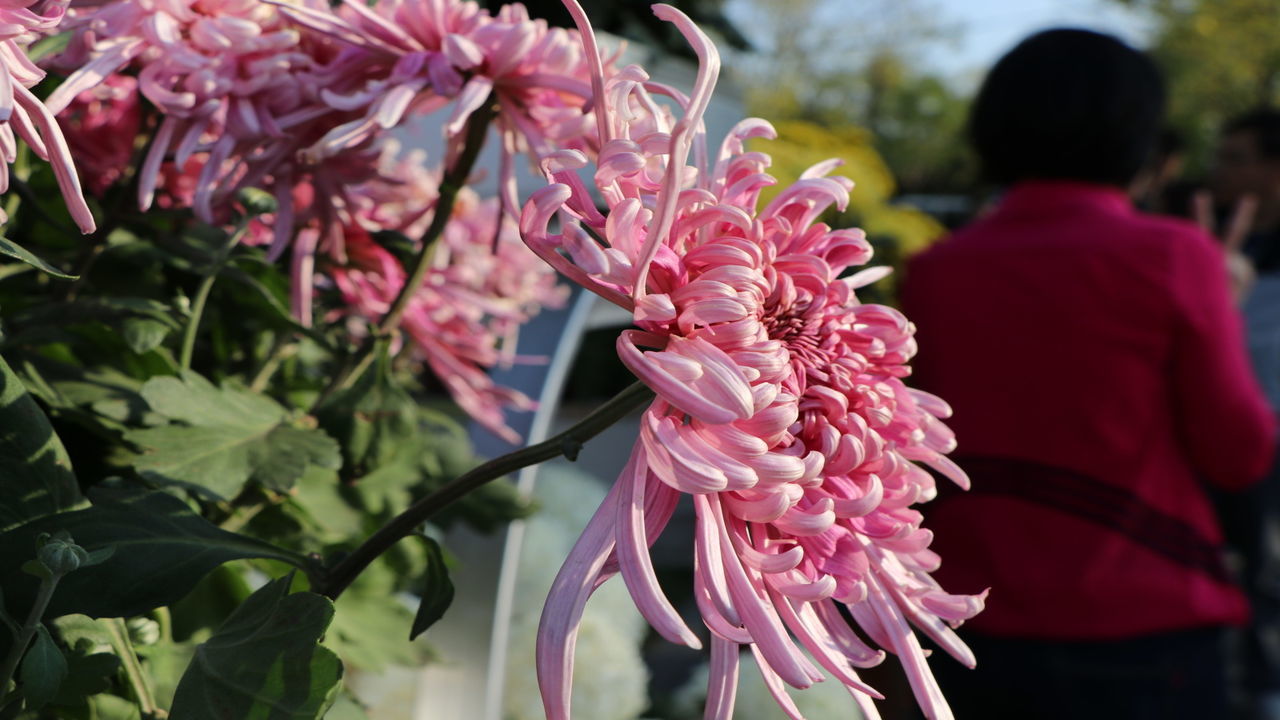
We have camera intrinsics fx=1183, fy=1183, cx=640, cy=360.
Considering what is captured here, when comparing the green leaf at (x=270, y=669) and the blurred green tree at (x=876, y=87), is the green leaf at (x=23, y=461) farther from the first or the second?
the blurred green tree at (x=876, y=87)

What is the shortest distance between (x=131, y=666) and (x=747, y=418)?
244 mm

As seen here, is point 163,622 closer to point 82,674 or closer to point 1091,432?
point 82,674

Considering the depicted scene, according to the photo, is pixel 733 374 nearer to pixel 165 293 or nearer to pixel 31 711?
pixel 31 711

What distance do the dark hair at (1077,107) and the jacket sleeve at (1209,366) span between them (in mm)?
237

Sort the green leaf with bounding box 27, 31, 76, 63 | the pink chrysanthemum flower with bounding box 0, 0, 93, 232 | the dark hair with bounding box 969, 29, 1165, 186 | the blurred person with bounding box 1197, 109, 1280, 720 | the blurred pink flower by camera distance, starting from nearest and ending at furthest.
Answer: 1. the pink chrysanthemum flower with bounding box 0, 0, 93, 232
2. the green leaf with bounding box 27, 31, 76, 63
3. the blurred pink flower
4. the dark hair with bounding box 969, 29, 1165, 186
5. the blurred person with bounding box 1197, 109, 1280, 720

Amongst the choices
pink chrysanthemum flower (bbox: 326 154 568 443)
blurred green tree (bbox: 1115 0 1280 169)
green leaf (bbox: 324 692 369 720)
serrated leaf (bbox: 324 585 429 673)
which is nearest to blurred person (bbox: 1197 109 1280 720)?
pink chrysanthemum flower (bbox: 326 154 568 443)

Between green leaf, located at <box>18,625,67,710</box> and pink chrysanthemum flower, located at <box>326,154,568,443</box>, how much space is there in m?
0.28

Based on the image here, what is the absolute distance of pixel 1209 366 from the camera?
1543 millimetres

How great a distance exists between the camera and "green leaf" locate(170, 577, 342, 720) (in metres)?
0.35

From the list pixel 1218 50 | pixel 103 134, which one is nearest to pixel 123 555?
pixel 103 134

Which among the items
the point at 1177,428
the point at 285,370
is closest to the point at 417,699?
the point at 285,370

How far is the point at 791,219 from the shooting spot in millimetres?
438

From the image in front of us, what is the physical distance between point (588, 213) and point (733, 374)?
76 mm

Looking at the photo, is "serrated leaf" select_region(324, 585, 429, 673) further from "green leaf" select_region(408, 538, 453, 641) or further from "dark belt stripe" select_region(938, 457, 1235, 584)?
"dark belt stripe" select_region(938, 457, 1235, 584)
